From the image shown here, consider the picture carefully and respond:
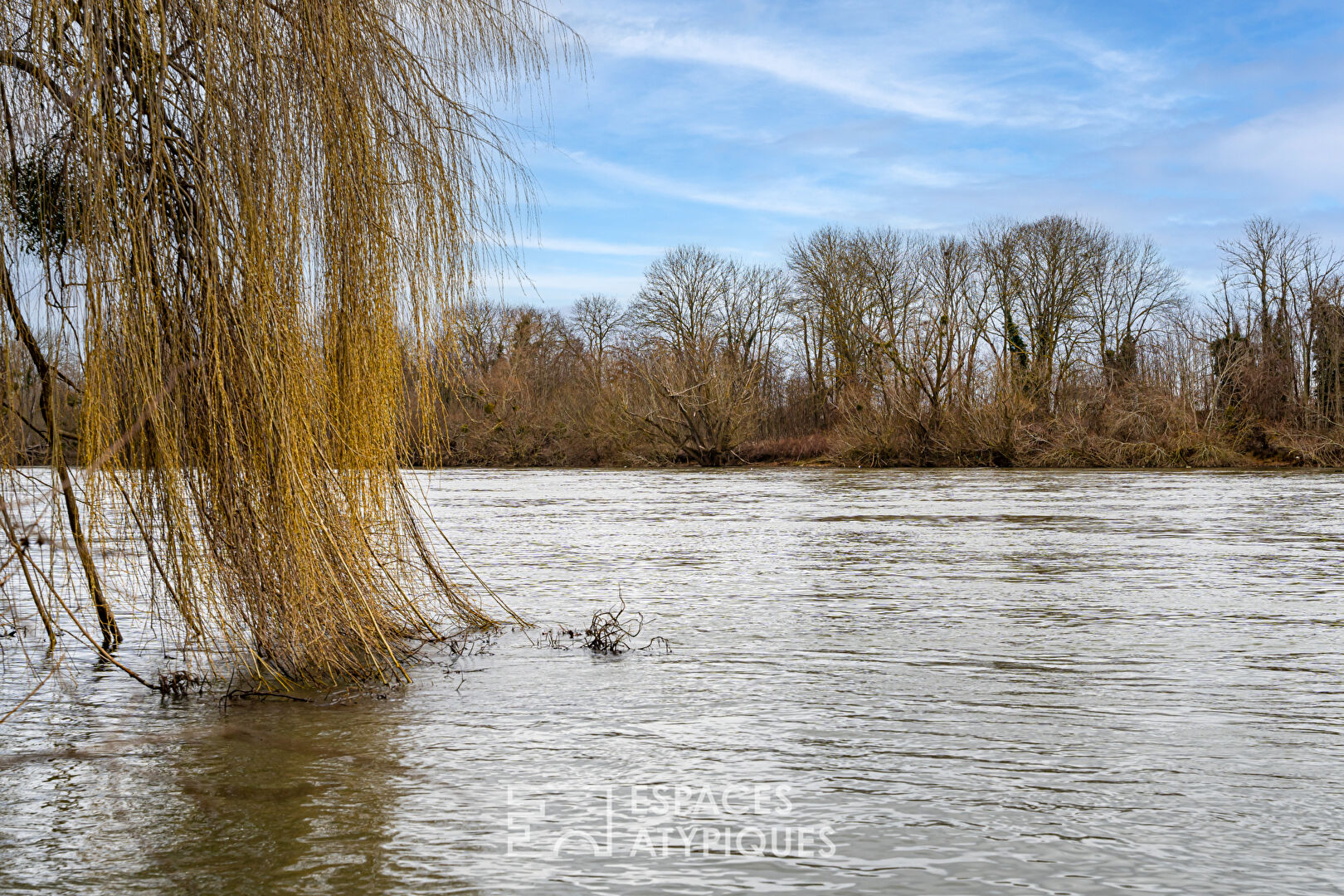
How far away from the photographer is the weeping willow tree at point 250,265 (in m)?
4.43

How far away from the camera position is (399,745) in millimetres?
4941

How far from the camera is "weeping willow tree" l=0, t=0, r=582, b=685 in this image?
4.43 metres

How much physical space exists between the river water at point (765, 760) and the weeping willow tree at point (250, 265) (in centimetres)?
63

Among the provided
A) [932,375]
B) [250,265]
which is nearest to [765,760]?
[250,265]

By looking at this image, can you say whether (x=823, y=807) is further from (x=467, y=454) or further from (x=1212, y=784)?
(x=467, y=454)

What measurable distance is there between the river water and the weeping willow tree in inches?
24.9

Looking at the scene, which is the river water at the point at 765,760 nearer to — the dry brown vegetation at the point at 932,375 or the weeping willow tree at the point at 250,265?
the weeping willow tree at the point at 250,265

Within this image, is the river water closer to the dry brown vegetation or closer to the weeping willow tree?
the weeping willow tree

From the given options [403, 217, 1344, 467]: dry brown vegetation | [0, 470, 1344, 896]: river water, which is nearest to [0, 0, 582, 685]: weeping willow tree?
[0, 470, 1344, 896]: river water

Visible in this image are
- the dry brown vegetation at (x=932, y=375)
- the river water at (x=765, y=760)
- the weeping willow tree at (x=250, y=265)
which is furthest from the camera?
the dry brown vegetation at (x=932, y=375)

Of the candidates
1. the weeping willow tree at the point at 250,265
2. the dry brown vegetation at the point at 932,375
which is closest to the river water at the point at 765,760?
the weeping willow tree at the point at 250,265

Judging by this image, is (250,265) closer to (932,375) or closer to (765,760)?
(765,760)

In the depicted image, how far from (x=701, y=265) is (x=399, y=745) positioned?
51.1m

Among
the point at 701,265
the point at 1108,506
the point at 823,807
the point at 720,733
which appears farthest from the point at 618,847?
the point at 701,265
